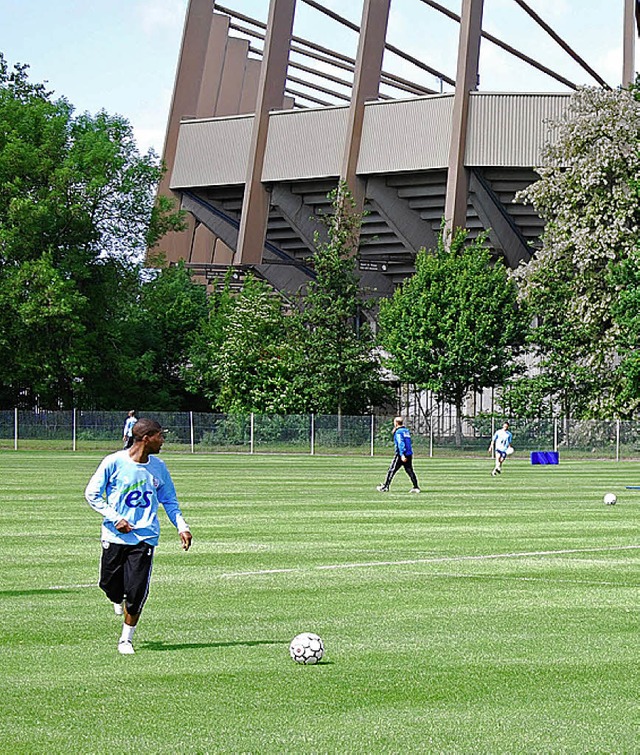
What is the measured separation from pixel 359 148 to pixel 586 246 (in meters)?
15.3

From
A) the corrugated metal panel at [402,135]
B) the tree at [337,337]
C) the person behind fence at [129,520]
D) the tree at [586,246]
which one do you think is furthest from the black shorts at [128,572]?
the corrugated metal panel at [402,135]

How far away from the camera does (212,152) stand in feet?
→ 261

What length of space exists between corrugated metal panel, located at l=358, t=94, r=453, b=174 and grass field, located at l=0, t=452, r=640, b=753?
156 ft

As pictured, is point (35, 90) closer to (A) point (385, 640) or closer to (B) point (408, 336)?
(B) point (408, 336)

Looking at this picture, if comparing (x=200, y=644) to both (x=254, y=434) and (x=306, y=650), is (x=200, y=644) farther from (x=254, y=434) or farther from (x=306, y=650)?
(x=254, y=434)

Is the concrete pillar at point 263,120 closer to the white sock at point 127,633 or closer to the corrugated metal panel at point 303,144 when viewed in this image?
the corrugated metal panel at point 303,144

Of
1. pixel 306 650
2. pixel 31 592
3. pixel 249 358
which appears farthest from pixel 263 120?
pixel 306 650

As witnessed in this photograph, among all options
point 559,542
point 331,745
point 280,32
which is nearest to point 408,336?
point 280,32

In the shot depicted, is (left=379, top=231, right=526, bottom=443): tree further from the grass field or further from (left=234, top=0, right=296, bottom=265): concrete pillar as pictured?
the grass field

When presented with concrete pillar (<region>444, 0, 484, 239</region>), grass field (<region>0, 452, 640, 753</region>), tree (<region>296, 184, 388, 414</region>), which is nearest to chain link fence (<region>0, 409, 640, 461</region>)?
tree (<region>296, 184, 388, 414</region>)

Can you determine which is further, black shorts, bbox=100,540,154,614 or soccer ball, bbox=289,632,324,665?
black shorts, bbox=100,540,154,614

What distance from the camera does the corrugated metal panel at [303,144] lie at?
7362 cm

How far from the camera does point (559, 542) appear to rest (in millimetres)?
19703

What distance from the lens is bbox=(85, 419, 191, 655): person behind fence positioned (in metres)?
10.2
